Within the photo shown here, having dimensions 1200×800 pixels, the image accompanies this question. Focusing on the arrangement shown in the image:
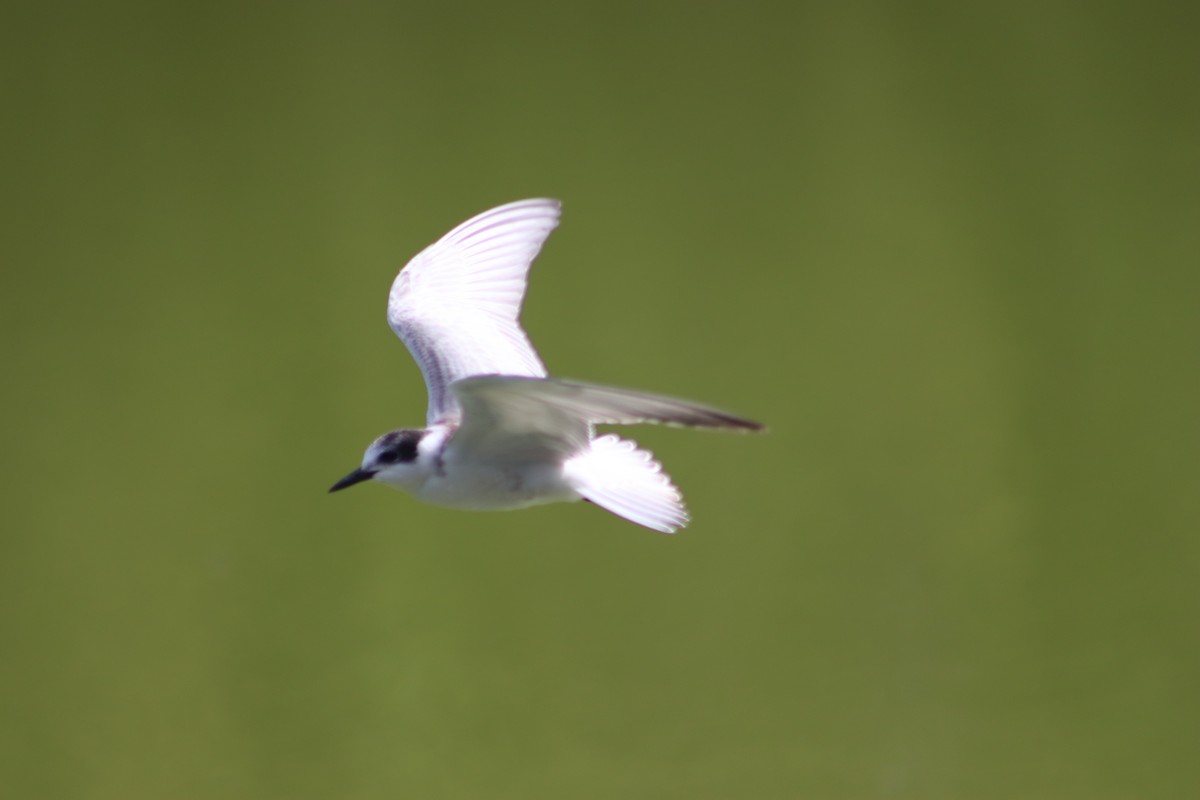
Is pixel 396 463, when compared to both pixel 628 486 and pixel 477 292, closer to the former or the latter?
pixel 628 486

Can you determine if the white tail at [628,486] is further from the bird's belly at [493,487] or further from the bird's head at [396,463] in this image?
the bird's head at [396,463]

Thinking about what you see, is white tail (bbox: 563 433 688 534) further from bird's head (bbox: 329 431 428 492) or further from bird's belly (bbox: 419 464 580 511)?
bird's head (bbox: 329 431 428 492)

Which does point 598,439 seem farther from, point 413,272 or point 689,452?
point 689,452

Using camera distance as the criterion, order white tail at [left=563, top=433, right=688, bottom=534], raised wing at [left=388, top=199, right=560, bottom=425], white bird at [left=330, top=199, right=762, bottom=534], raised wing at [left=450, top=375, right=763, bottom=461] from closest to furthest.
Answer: raised wing at [left=450, top=375, right=763, bottom=461] < white bird at [left=330, top=199, right=762, bottom=534] < white tail at [left=563, top=433, right=688, bottom=534] < raised wing at [left=388, top=199, right=560, bottom=425]

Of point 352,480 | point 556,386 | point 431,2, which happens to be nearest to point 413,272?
point 352,480

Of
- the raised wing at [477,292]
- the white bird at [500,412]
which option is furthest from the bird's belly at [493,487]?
the raised wing at [477,292]

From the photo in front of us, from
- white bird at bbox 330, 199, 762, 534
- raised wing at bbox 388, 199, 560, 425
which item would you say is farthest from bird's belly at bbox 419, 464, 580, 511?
raised wing at bbox 388, 199, 560, 425
